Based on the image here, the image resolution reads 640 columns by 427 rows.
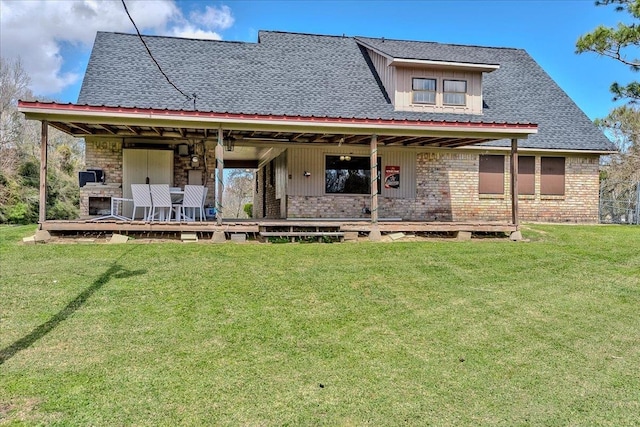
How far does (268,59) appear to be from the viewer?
1538cm

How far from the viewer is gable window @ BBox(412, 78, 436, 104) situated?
1412 cm

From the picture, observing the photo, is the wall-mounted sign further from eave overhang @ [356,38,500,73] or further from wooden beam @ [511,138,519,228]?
wooden beam @ [511,138,519,228]

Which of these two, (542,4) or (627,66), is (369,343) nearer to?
(627,66)

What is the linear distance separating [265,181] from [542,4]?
12.1 m

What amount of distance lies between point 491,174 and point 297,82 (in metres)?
6.59

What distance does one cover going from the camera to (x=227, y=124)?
31.2ft

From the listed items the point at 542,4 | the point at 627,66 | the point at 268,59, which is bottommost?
the point at 627,66

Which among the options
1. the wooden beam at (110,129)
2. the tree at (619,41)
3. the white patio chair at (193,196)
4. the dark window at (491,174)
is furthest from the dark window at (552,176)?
the wooden beam at (110,129)

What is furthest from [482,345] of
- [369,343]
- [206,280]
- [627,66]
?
[627,66]

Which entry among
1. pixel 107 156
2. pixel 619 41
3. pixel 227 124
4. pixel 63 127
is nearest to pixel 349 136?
pixel 227 124

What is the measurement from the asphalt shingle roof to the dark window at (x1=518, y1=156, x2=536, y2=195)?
54 centimetres

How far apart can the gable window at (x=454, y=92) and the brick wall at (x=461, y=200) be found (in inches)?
63.1

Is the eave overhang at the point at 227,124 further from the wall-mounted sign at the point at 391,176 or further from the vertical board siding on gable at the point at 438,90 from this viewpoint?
the vertical board siding on gable at the point at 438,90

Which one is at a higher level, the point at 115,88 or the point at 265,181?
the point at 115,88
